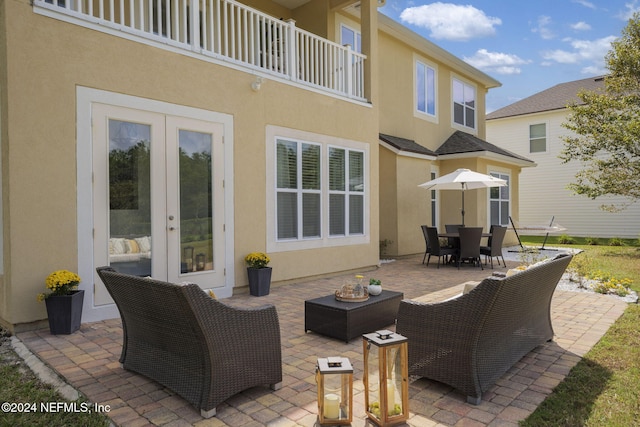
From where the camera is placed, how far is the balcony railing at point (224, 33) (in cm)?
572

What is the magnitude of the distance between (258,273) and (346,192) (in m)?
3.06

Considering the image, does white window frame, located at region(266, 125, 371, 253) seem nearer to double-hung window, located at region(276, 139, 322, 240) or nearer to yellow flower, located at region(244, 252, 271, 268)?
double-hung window, located at region(276, 139, 322, 240)

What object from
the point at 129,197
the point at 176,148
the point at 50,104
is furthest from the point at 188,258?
the point at 50,104

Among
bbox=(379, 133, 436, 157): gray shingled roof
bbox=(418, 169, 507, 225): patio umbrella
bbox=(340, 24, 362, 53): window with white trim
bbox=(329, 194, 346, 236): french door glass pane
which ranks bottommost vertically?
bbox=(329, 194, 346, 236): french door glass pane

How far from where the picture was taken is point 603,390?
10.8 ft

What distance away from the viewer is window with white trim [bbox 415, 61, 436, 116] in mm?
13320

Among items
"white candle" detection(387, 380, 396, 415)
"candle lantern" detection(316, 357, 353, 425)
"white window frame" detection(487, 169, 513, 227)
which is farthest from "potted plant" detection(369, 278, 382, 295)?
"white window frame" detection(487, 169, 513, 227)

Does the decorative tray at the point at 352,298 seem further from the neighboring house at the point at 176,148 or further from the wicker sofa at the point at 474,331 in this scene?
the neighboring house at the point at 176,148

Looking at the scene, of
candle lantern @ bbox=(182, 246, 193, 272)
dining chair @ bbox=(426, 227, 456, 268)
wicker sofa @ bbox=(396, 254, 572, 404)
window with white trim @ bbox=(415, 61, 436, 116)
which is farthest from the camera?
window with white trim @ bbox=(415, 61, 436, 116)

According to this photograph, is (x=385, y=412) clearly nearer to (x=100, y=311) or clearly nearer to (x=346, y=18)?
(x=100, y=311)

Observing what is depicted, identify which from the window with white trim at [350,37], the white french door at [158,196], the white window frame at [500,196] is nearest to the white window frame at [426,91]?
the window with white trim at [350,37]

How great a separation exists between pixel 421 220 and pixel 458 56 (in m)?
6.00

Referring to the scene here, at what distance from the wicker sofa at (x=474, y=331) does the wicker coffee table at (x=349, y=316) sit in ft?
3.29

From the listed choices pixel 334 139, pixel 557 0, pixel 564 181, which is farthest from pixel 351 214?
pixel 557 0
